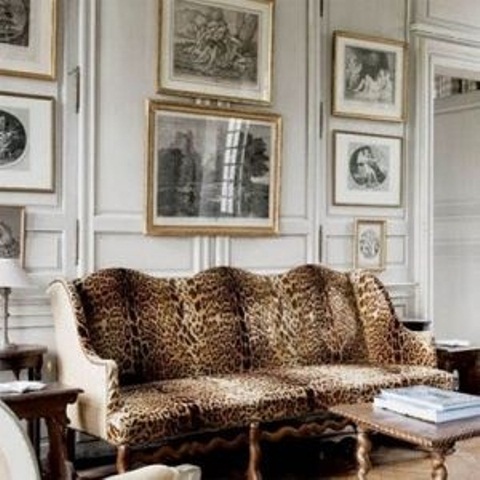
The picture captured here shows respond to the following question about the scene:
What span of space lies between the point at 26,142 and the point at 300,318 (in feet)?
5.90

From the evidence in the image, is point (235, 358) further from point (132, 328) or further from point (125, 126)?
point (125, 126)

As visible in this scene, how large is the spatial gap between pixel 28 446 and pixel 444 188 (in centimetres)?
630

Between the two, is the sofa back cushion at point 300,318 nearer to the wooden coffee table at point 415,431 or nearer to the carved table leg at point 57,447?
the wooden coffee table at point 415,431

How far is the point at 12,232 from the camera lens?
3.80 metres

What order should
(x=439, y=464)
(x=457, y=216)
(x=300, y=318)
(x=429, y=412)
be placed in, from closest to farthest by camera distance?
(x=439, y=464)
(x=429, y=412)
(x=300, y=318)
(x=457, y=216)

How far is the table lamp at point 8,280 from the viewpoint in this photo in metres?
3.49

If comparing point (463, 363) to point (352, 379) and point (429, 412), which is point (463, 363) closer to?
point (352, 379)

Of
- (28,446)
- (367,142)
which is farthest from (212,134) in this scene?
(28,446)

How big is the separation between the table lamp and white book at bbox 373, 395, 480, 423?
1.73 metres

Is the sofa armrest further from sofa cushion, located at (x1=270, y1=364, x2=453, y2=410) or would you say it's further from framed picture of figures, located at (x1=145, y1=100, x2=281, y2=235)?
sofa cushion, located at (x1=270, y1=364, x2=453, y2=410)

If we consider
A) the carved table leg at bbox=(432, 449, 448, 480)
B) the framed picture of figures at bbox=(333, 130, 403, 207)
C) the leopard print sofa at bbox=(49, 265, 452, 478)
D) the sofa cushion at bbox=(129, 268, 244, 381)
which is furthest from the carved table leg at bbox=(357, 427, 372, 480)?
the framed picture of figures at bbox=(333, 130, 403, 207)

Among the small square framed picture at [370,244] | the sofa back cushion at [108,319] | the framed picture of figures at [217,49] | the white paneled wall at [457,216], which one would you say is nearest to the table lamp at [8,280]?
the sofa back cushion at [108,319]

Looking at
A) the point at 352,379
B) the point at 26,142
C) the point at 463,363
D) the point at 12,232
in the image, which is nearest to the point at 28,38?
the point at 26,142

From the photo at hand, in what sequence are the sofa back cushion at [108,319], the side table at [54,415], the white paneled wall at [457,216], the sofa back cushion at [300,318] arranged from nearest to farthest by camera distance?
1. the side table at [54,415]
2. the sofa back cushion at [108,319]
3. the sofa back cushion at [300,318]
4. the white paneled wall at [457,216]
